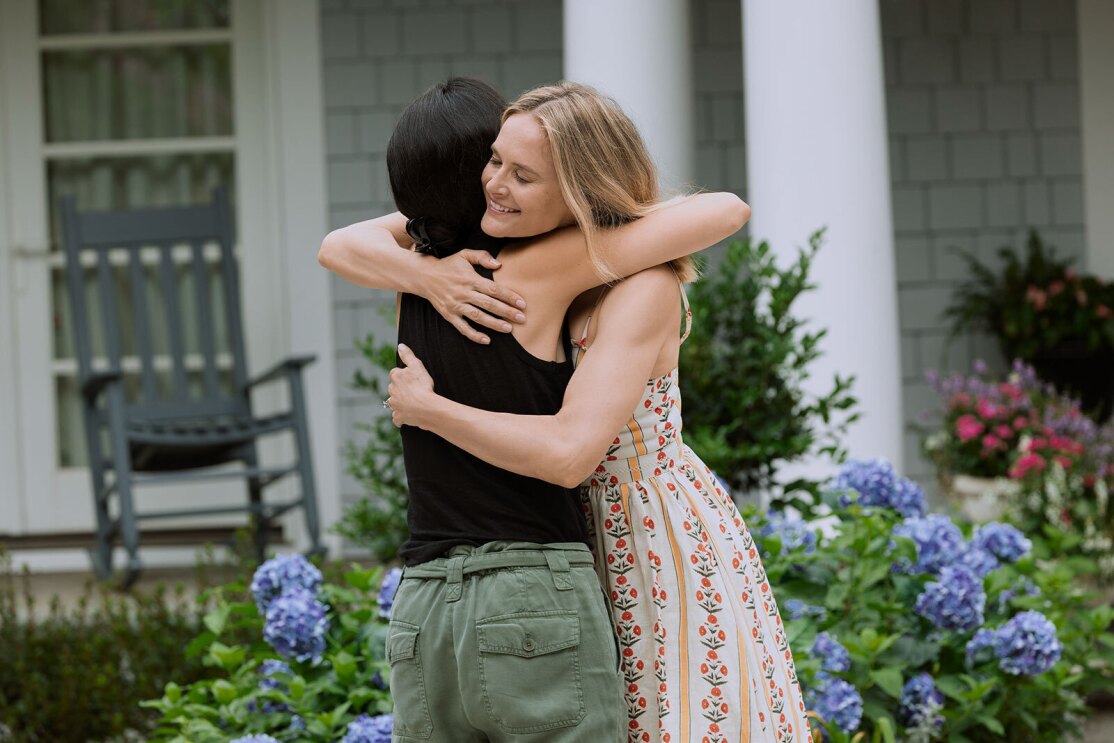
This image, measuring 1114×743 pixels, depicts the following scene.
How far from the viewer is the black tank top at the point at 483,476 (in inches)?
62.3

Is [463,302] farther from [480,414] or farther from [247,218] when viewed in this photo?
[247,218]

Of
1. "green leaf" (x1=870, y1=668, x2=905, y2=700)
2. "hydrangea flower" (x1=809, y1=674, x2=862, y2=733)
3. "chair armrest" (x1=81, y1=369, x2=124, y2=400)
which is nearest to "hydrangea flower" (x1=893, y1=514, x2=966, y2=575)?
"green leaf" (x1=870, y1=668, x2=905, y2=700)

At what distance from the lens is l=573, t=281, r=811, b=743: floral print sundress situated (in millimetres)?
1672

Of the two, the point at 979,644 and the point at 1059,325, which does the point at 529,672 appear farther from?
the point at 1059,325

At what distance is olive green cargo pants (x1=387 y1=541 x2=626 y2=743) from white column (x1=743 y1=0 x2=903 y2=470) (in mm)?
2287

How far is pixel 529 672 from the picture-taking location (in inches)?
59.2

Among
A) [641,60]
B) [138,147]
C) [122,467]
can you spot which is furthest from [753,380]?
[138,147]

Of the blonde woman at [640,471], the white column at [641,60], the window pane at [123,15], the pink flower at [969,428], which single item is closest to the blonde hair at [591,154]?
the blonde woman at [640,471]

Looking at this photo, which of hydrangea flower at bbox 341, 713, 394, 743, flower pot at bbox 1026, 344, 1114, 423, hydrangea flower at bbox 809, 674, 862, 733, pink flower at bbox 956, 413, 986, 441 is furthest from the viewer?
flower pot at bbox 1026, 344, 1114, 423

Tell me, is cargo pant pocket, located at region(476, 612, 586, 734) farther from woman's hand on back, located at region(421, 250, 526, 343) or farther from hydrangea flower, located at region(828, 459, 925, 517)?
hydrangea flower, located at region(828, 459, 925, 517)

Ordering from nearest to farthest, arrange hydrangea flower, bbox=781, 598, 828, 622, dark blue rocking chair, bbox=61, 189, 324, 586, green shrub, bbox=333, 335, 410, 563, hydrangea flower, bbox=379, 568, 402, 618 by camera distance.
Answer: hydrangea flower, bbox=379, 568, 402, 618
hydrangea flower, bbox=781, 598, 828, 622
green shrub, bbox=333, 335, 410, 563
dark blue rocking chair, bbox=61, 189, 324, 586

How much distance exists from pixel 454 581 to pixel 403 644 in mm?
105

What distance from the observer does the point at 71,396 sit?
582cm

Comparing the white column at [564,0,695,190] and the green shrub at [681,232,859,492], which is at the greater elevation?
the white column at [564,0,695,190]
